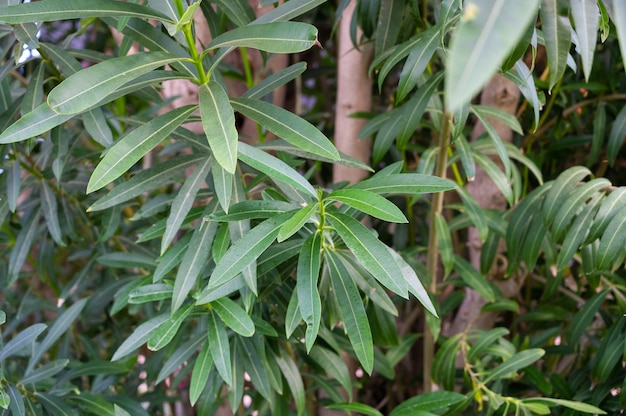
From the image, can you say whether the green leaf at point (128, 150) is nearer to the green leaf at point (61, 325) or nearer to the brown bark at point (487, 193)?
the green leaf at point (61, 325)

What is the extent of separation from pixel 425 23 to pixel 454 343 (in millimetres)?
464

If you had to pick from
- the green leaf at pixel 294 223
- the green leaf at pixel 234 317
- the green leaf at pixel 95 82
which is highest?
the green leaf at pixel 95 82

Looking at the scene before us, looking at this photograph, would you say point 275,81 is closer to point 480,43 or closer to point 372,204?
point 372,204

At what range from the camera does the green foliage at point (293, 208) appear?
525mm

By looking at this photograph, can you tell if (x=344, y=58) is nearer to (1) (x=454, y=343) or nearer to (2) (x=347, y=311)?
(1) (x=454, y=343)

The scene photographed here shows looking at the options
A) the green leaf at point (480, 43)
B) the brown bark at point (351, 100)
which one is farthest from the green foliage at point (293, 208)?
the brown bark at point (351, 100)

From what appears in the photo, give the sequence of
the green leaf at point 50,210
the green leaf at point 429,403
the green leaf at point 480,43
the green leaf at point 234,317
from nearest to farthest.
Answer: the green leaf at point 480,43 < the green leaf at point 234,317 < the green leaf at point 429,403 < the green leaf at point 50,210

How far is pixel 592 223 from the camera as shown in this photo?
749 millimetres

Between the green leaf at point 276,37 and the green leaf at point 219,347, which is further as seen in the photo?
the green leaf at point 219,347

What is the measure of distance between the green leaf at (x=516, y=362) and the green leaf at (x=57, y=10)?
2.11ft

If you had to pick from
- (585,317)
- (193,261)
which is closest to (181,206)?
(193,261)

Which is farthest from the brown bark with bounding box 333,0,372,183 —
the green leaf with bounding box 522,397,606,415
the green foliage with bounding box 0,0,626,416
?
the green leaf with bounding box 522,397,606,415

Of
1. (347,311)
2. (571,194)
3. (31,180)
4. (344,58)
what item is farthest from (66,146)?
(571,194)

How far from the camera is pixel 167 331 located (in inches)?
25.6
